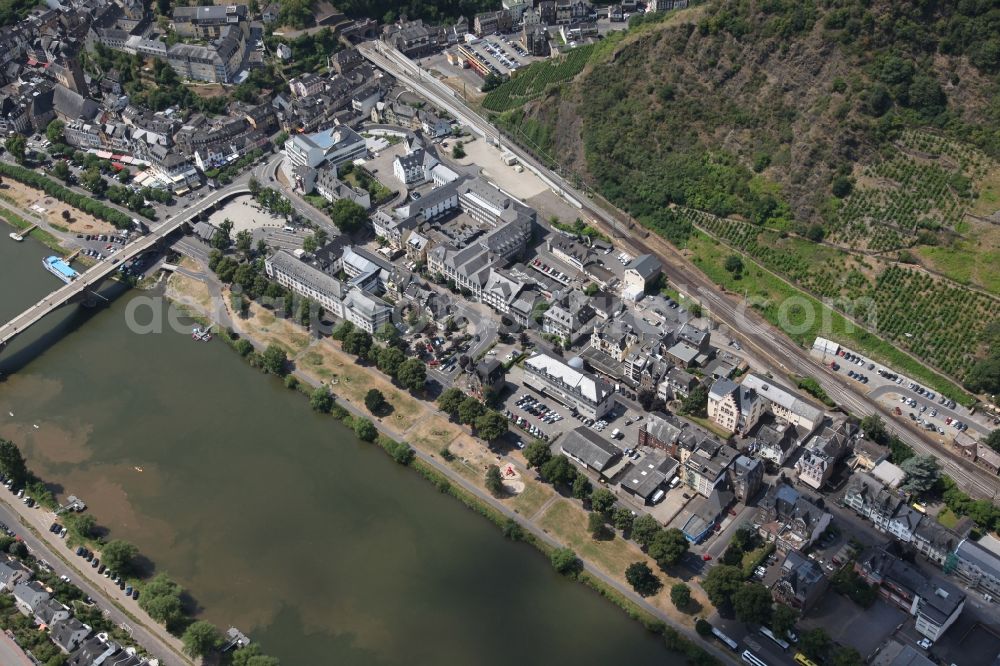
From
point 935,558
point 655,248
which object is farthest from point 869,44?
point 935,558

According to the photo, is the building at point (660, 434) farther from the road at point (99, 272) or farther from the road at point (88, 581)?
the road at point (99, 272)

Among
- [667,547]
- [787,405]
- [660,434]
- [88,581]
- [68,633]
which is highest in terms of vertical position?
[787,405]

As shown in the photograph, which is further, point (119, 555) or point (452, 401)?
point (452, 401)

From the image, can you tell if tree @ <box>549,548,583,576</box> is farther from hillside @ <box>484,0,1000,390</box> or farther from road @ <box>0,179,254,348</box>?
road @ <box>0,179,254,348</box>

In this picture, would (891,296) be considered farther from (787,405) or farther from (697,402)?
(697,402)

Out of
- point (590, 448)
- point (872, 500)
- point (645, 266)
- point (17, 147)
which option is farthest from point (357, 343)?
point (17, 147)

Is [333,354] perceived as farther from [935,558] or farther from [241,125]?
[935,558]
